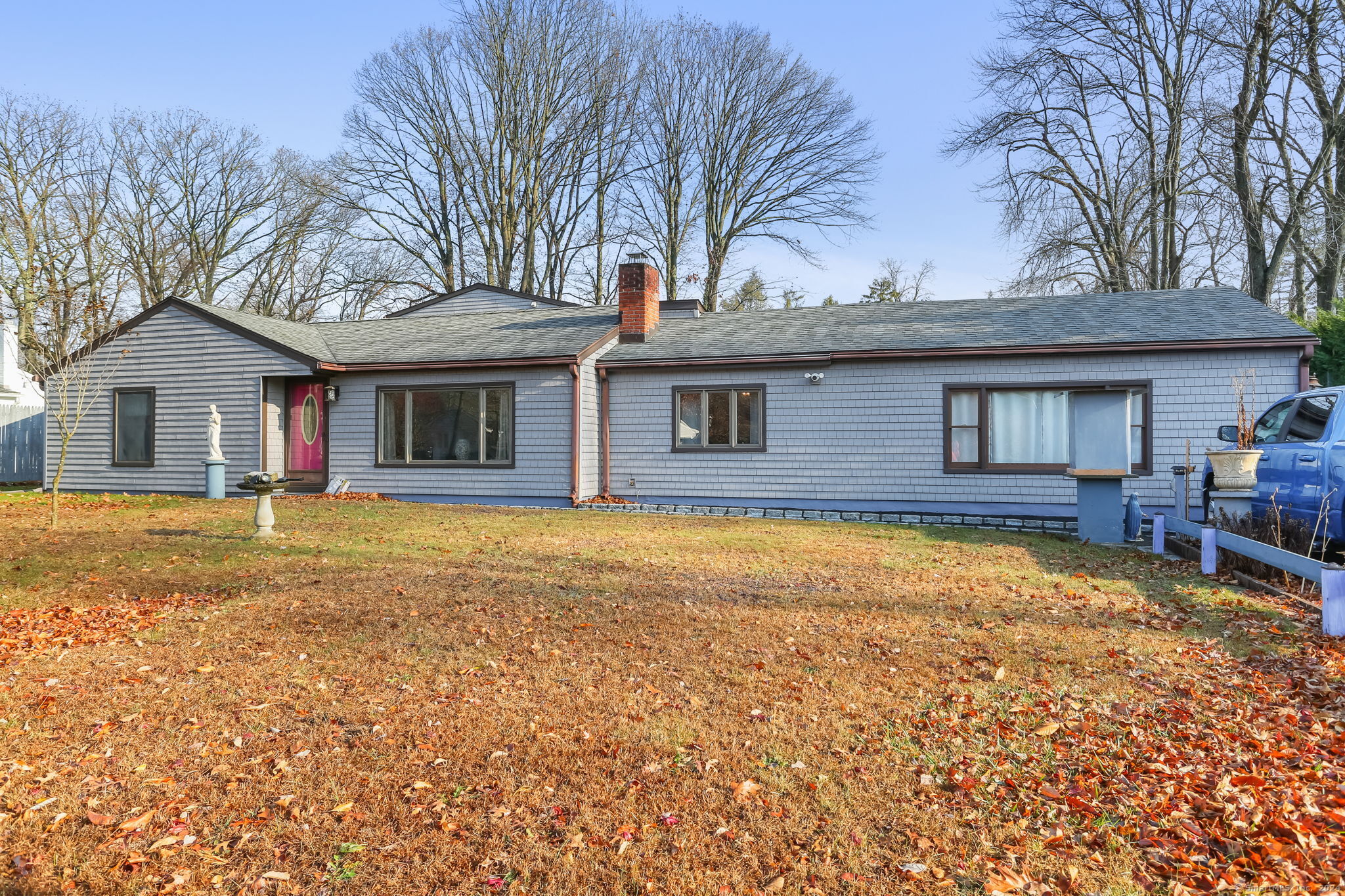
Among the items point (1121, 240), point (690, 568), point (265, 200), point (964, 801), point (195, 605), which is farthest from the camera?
point (265, 200)

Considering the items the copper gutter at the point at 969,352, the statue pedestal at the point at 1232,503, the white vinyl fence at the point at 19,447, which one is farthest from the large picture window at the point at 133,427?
the statue pedestal at the point at 1232,503

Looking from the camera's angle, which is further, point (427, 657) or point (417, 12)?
point (417, 12)

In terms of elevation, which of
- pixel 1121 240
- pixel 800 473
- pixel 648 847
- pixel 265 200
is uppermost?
pixel 265 200

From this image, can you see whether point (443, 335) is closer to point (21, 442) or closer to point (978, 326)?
point (978, 326)

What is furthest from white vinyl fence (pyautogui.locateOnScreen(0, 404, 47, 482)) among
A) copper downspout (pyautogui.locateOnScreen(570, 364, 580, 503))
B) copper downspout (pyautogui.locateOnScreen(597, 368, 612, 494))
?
copper downspout (pyautogui.locateOnScreen(597, 368, 612, 494))

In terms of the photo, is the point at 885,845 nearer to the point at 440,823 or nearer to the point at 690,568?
the point at 440,823

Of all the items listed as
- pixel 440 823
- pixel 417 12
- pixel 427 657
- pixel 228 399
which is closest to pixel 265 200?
pixel 417 12

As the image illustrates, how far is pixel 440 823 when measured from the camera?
3012 mm

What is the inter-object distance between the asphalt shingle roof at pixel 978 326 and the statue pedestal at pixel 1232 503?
3950 mm

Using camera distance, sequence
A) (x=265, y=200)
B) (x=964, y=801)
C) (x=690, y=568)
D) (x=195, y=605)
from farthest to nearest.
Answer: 1. (x=265, y=200)
2. (x=690, y=568)
3. (x=195, y=605)
4. (x=964, y=801)

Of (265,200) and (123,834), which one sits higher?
(265,200)

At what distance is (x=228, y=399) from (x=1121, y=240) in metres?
24.3

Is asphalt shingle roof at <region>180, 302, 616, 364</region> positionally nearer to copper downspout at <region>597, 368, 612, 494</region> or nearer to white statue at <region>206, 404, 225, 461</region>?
copper downspout at <region>597, 368, 612, 494</region>

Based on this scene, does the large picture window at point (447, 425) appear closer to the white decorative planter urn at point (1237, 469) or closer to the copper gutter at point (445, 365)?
the copper gutter at point (445, 365)
